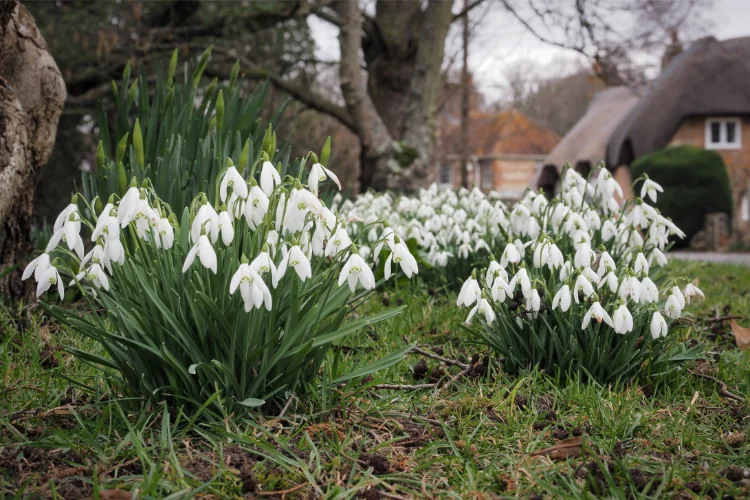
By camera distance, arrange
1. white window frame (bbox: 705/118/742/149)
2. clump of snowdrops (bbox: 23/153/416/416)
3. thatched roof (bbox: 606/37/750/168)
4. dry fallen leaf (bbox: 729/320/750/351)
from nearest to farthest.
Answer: clump of snowdrops (bbox: 23/153/416/416), dry fallen leaf (bbox: 729/320/750/351), thatched roof (bbox: 606/37/750/168), white window frame (bbox: 705/118/742/149)

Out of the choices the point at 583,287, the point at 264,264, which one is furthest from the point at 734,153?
the point at 264,264

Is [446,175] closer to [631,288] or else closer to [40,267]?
[631,288]

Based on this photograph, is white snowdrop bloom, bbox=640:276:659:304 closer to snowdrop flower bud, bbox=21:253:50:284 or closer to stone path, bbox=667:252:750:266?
snowdrop flower bud, bbox=21:253:50:284

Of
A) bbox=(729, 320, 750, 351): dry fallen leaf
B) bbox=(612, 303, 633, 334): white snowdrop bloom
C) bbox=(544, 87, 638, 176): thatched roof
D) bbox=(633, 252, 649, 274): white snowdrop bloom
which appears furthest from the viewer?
bbox=(544, 87, 638, 176): thatched roof

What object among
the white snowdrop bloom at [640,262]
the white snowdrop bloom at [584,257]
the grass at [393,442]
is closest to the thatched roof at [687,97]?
the white snowdrop bloom at [640,262]

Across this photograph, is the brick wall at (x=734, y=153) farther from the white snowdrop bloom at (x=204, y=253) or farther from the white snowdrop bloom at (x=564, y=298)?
the white snowdrop bloom at (x=204, y=253)

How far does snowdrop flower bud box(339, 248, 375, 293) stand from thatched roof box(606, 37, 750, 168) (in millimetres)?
21078

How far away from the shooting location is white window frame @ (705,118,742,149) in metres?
21.8

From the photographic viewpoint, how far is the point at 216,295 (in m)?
2.30

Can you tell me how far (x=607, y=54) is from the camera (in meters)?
12.2

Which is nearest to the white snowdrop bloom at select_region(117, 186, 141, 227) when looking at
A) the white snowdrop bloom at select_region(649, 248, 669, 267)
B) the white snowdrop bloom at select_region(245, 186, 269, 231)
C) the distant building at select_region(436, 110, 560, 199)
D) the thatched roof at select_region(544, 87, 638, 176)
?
the white snowdrop bloom at select_region(245, 186, 269, 231)

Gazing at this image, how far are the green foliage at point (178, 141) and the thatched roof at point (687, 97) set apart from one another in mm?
19661

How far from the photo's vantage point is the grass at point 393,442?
192 centimetres

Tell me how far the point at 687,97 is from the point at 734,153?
2214mm
